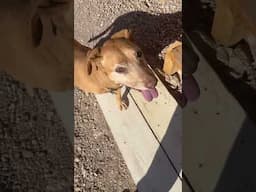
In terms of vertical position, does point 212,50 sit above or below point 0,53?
below

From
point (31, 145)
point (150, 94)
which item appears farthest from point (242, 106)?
point (31, 145)

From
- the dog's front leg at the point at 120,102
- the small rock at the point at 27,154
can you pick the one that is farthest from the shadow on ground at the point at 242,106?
the small rock at the point at 27,154

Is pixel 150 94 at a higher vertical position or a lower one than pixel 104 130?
higher

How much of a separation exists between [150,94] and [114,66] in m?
0.21

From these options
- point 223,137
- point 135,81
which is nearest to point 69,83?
point 135,81

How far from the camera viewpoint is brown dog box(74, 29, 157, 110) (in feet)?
5.15

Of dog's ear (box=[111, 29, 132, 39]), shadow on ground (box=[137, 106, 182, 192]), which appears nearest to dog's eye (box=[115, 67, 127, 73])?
dog's ear (box=[111, 29, 132, 39])

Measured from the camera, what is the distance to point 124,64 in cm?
156

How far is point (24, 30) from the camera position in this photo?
4.83ft

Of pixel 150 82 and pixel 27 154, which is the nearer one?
pixel 150 82

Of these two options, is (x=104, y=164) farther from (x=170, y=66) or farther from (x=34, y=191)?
(x=170, y=66)

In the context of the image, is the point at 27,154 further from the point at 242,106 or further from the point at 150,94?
the point at 242,106

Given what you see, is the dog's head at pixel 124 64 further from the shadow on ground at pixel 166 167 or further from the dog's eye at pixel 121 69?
the shadow on ground at pixel 166 167

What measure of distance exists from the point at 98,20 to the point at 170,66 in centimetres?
22
